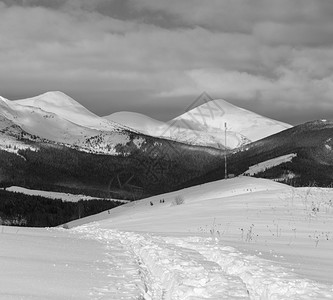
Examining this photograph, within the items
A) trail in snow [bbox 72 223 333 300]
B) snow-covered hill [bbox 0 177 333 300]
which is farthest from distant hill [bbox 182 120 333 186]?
trail in snow [bbox 72 223 333 300]

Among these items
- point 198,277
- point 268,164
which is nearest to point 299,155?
point 268,164

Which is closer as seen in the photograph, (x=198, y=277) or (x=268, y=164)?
(x=198, y=277)

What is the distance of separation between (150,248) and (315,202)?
14.0 metres

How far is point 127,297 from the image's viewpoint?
6336 millimetres

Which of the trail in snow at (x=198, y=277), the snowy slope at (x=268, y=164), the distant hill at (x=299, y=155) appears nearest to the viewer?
the trail in snow at (x=198, y=277)

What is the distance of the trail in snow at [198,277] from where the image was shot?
6609 millimetres

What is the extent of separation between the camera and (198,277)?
7633 mm

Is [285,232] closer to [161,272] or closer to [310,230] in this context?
[310,230]

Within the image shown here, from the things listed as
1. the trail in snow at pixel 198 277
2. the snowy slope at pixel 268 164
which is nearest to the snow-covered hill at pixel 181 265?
the trail in snow at pixel 198 277

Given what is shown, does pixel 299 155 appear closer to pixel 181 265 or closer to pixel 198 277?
pixel 181 265

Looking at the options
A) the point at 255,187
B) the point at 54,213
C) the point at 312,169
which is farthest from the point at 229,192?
the point at 54,213

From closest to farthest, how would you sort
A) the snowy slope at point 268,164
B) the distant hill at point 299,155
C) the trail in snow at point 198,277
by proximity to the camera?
the trail in snow at point 198,277 < the distant hill at point 299,155 < the snowy slope at point 268,164

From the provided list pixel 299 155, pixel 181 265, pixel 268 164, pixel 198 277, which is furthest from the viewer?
pixel 268 164

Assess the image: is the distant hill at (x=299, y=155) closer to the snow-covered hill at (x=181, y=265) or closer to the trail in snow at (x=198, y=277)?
the snow-covered hill at (x=181, y=265)
